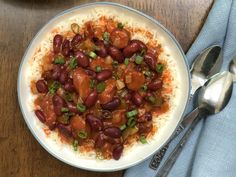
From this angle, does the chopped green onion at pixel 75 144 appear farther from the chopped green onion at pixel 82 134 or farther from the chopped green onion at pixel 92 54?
the chopped green onion at pixel 92 54

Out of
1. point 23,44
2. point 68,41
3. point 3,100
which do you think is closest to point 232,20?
point 68,41

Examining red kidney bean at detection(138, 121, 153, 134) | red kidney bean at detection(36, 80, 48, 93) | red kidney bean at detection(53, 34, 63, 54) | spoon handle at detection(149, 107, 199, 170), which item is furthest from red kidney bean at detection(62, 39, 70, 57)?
spoon handle at detection(149, 107, 199, 170)

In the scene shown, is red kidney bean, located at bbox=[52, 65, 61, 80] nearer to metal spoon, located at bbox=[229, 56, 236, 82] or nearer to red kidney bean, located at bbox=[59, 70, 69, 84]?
red kidney bean, located at bbox=[59, 70, 69, 84]

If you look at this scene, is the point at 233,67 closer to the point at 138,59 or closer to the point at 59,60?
the point at 138,59

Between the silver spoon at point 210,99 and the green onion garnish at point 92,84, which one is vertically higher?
the green onion garnish at point 92,84

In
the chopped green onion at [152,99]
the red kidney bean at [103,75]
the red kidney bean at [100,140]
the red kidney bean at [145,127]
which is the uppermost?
the red kidney bean at [103,75]

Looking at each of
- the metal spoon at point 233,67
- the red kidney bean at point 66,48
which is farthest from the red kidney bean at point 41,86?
the metal spoon at point 233,67

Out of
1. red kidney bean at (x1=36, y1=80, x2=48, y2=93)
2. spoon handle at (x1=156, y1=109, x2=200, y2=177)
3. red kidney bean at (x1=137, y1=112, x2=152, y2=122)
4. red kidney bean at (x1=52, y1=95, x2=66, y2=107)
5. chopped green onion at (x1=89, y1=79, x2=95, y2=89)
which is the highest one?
chopped green onion at (x1=89, y1=79, x2=95, y2=89)
